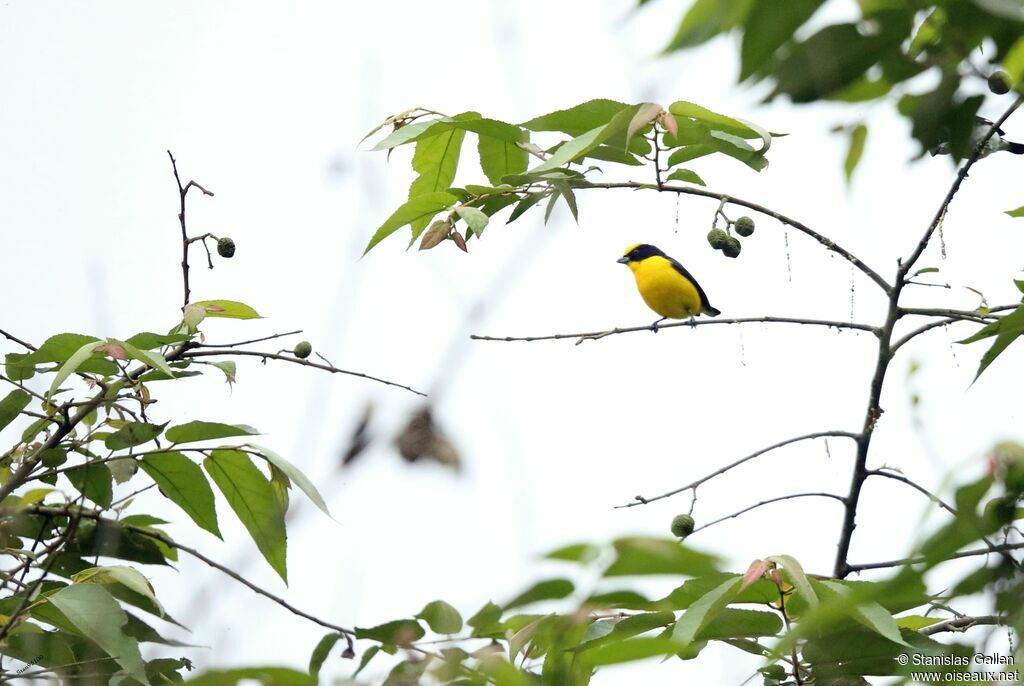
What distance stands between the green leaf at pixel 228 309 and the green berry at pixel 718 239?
1163 millimetres

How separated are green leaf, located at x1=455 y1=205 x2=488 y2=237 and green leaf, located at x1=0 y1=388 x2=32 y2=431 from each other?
3.01 ft

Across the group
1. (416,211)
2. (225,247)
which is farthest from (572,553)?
(225,247)

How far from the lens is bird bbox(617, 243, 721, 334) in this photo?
23.6 feet

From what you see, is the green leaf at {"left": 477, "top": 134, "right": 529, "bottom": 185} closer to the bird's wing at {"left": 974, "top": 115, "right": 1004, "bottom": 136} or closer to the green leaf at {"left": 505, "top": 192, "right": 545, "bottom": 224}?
the green leaf at {"left": 505, "top": 192, "right": 545, "bottom": 224}

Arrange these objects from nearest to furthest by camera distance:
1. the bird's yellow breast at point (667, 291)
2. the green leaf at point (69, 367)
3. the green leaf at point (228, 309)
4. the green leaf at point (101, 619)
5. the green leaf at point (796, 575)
Answer: the green leaf at point (796, 575) < the green leaf at point (101, 619) < the green leaf at point (69, 367) < the green leaf at point (228, 309) < the bird's yellow breast at point (667, 291)

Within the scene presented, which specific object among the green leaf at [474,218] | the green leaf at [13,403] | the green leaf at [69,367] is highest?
the green leaf at [474,218]

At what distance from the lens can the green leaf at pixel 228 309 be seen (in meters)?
2.12

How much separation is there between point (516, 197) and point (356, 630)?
106 centimetres

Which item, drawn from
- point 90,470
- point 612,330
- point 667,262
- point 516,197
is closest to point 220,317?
point 90,470

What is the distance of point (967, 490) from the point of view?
2.84 feet

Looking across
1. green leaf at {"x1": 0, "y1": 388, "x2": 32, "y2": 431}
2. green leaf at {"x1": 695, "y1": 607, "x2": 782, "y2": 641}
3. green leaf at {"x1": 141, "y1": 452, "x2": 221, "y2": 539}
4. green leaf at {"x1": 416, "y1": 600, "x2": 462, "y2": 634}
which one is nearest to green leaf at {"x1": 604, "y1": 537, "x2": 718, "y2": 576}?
green leaf at {"x1": 416, "y1": 600, "x2": 462, "y2": 634}

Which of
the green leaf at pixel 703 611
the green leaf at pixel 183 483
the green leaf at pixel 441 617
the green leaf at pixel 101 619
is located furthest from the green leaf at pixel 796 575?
the green leaf at pixel 183 483

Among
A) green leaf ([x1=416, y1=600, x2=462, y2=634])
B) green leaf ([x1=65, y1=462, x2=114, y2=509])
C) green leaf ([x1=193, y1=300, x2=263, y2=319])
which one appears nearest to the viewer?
green leaf ([x1=416, y1=600, x2=462, y2=634])

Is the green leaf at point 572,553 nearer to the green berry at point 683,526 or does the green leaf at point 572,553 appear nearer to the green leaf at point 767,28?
the green leaf at point 767,28
